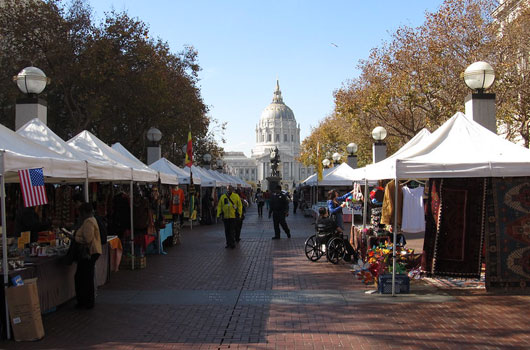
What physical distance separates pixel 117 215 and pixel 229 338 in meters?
6.60

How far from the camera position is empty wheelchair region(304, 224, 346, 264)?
11992 mm

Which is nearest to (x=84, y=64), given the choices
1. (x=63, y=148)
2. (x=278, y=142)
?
(x=63, y=148)

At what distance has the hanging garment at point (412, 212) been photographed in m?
9.65

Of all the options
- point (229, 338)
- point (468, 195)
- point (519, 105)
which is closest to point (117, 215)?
point (229, 338)

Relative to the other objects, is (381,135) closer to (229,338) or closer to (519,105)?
(519,105)

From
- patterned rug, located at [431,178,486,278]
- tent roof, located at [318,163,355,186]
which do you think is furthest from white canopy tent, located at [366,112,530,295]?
tent roof, located at [318,163,355,186]

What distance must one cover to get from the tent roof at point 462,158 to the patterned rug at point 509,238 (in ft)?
2.09

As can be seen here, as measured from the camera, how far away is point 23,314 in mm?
6258

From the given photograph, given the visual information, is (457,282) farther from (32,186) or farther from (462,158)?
(32,186)

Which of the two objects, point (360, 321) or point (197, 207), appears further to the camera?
point (197, 207)

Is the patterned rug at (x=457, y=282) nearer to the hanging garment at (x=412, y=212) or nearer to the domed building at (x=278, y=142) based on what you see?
the hanging garment at (x=412, y=212)

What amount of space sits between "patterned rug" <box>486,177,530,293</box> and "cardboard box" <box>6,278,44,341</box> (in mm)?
6613

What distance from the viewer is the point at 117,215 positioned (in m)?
12.1

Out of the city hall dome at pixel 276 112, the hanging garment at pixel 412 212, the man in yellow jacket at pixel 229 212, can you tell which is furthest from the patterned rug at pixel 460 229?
the city hall dome at pixel 276 112
